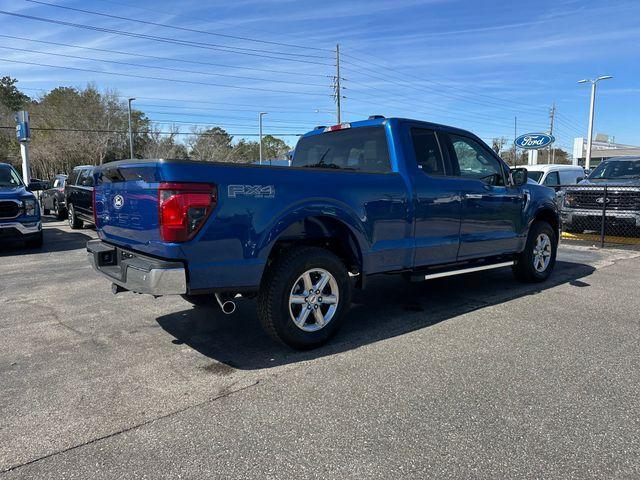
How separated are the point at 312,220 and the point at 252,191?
2.46 feet

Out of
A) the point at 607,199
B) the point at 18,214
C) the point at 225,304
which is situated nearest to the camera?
the point at 225,304

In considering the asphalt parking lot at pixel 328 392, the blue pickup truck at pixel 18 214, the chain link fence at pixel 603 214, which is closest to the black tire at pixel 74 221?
the blue pickup truck at pixel 18 214

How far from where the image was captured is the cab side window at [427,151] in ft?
16.9

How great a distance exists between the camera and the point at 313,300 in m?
4.21

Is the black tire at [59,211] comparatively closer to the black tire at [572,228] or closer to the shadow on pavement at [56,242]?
the shadow on pavement at [56,242]

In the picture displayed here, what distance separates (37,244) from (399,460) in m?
10.2

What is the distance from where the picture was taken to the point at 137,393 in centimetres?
342

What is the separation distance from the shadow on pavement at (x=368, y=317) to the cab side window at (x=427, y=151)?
160cm

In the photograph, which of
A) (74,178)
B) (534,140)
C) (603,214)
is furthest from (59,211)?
(534,140)

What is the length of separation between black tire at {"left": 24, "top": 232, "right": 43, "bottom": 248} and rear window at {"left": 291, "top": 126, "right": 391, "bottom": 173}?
6793 mm

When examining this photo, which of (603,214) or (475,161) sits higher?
(475,161)

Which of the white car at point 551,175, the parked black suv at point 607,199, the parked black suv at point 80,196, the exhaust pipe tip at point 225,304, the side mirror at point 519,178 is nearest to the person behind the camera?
the exhaust pipe tip at point 225,304

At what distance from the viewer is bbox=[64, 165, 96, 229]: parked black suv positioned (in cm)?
1239

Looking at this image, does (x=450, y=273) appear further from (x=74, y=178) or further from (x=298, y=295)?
(x=74, y=178)
